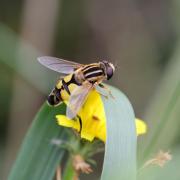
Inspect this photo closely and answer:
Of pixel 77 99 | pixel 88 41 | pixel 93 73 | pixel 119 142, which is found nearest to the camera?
pixel 119 142

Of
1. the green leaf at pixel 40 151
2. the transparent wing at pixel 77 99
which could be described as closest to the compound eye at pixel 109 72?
the transparent wing at pixel 77 99

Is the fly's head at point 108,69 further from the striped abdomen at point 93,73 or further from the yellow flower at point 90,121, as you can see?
the yellow flower at point 90,121

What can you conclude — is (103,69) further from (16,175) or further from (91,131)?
(16,175)

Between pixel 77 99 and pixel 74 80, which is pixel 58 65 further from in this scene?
pixel 77 99

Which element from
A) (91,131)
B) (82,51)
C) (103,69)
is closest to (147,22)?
(82,51)

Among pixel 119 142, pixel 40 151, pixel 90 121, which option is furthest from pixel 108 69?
pixel 119 142
